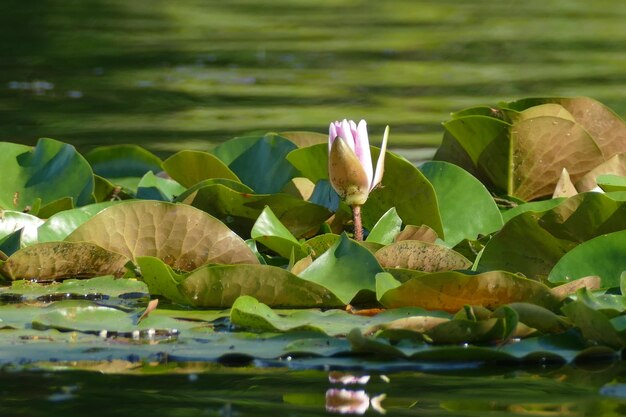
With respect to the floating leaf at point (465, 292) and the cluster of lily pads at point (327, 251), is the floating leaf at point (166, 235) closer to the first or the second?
the cluster of lily pads at point (327, 251)

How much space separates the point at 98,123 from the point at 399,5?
6.99 metres

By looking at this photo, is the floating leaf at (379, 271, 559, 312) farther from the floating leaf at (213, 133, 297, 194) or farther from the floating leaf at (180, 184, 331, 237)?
the floating leaf at (213, 133, 297, 194)

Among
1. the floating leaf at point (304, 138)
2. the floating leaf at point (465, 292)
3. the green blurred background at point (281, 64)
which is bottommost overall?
the green blurred background at point (281, 64)

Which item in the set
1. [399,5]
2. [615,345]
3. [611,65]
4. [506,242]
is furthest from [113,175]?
[399,5]

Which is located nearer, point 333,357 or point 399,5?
point 333,357

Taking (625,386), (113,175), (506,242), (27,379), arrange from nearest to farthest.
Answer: (625,386), (27,379), (506,242), (113,175)

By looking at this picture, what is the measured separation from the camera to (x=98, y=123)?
5.16 metres

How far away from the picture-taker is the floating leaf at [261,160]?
276 cm

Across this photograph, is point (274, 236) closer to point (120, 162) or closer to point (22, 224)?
point (22, 224)

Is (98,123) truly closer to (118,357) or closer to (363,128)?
(363,128)

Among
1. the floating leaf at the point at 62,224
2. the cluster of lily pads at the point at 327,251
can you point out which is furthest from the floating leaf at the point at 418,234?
the floating leaf at the point at 62,224

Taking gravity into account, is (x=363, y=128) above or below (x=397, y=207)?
above

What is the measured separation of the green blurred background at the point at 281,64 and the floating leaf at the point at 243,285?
240cm

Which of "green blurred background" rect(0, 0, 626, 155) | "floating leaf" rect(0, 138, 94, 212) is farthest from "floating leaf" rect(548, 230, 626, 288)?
"green blurred background" rect(0, 0, 626, 155)
